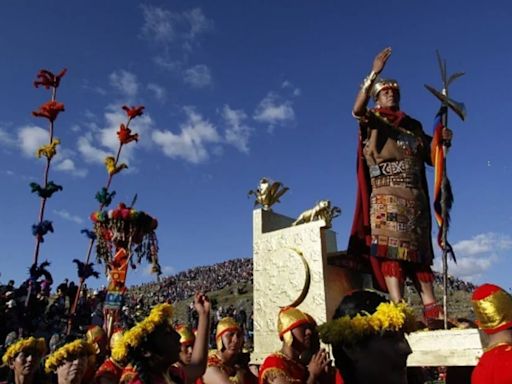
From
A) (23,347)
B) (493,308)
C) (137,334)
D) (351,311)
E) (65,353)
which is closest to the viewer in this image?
(351,311)

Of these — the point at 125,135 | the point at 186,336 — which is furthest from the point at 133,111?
the point at 186,336

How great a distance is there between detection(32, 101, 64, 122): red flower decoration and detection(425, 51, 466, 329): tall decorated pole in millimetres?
8257

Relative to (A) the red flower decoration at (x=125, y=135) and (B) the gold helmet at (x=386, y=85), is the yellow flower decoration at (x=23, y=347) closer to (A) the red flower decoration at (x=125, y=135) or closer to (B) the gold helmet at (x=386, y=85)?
(B) the gold helmet at (x=386, y=85)

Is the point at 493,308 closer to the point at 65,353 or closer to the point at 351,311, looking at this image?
the point at 351,311

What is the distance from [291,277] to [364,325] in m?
3.60

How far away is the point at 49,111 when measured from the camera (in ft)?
34.0

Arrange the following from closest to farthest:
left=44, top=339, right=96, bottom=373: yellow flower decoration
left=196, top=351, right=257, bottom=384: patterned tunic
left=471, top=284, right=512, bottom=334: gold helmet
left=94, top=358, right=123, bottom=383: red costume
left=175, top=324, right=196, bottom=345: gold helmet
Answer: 1. left=471, top=284, right=512, bottom=334: gold helmet
2. left=44, top=339, right=96, bottom=373: yellow flower decoration
3. left=94, top=358, right=123, bottom=383: red costume
4. left=196, top=351, right=257, bottom=384: patterned tunic
5. left=175, top=324, right=196, bottom=345: gold helmet

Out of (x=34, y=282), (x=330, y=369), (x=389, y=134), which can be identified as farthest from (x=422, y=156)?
(x=34, y=282)

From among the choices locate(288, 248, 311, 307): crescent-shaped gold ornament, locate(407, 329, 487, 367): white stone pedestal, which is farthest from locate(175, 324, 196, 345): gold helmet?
locate(407, 329, 487, 367): white stone pedestal

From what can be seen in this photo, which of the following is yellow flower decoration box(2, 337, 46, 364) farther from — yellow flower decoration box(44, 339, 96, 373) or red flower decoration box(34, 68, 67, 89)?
red flower decoration box(34, 68, 67, 89)

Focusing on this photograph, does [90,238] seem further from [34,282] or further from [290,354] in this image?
[290,354]

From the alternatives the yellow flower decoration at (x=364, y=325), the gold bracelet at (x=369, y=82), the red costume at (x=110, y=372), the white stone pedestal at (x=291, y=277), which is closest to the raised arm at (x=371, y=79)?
the gold bracelet at (x=369, y=82)

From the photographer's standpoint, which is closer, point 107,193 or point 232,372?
point 232,372

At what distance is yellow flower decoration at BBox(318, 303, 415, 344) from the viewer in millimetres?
1885
